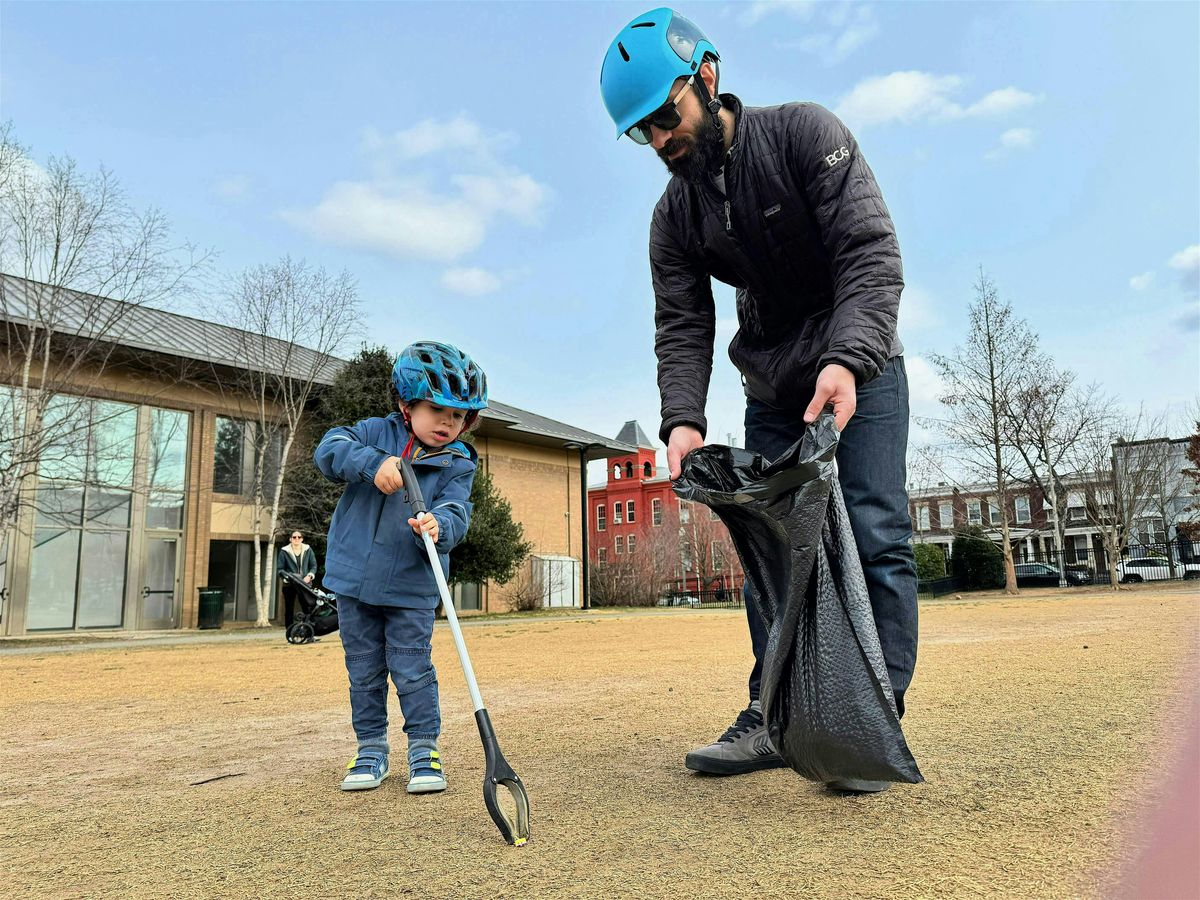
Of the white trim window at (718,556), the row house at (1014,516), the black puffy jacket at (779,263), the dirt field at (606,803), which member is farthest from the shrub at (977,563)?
the black puffy jacket at (779,263)

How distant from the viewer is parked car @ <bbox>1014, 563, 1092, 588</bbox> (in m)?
31.7

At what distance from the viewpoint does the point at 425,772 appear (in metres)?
2.51

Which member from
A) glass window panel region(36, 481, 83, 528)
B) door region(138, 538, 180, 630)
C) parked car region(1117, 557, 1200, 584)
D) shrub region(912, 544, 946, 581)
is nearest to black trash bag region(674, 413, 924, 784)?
glass window panel region(36, 481, 83, 528)

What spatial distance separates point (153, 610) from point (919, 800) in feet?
63.4

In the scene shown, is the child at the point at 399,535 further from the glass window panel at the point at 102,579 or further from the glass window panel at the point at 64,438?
the glass window panel at the point at 102,579

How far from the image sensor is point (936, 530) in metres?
54.7

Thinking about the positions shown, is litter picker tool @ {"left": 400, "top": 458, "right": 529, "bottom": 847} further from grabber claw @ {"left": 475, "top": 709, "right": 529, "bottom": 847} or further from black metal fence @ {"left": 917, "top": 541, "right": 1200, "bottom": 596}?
black metal fence @ {"left": 917, "top": 541, "right": 1200, "bottom": 596}

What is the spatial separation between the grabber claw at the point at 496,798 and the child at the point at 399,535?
57 centimetres

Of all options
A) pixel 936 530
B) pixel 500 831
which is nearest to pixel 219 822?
pixel 500 831

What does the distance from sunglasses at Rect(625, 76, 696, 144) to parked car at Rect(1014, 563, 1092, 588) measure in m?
33.7

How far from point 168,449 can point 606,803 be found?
1908cm

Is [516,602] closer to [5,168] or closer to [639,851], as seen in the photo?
[5,168]

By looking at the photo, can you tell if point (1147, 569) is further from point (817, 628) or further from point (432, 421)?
point (817, 628)

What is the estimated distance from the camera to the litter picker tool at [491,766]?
1859mm
